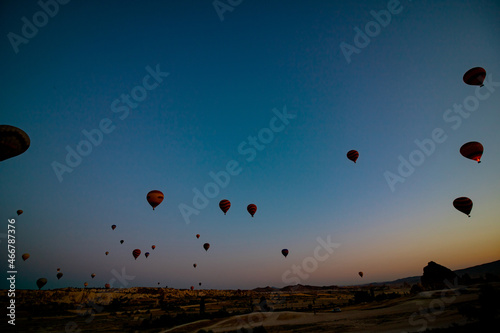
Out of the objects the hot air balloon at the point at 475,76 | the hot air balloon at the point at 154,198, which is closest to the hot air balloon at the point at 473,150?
the hot air balloon at the point at 475,76

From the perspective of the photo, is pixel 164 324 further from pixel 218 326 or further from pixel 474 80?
pixel 474 80

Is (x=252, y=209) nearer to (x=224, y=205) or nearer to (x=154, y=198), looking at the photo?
(x=224, y=205)

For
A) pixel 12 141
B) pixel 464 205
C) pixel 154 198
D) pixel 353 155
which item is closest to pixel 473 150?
pixel 464 205

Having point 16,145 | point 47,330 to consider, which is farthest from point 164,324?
point 16,145

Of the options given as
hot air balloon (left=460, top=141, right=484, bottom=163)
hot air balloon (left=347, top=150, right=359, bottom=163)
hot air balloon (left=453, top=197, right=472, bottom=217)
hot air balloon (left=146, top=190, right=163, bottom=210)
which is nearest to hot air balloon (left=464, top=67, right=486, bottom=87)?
hot air balloon (left=460, top=141, right=484, bottom=163)

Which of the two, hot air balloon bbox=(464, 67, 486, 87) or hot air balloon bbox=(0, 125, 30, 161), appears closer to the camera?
hot air balloon bbox=(0, 125, 30, 161)

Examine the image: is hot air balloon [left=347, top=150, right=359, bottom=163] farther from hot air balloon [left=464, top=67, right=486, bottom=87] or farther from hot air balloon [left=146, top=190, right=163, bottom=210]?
hot air balloon [left=146, top=190, right=163, bottom=210]
